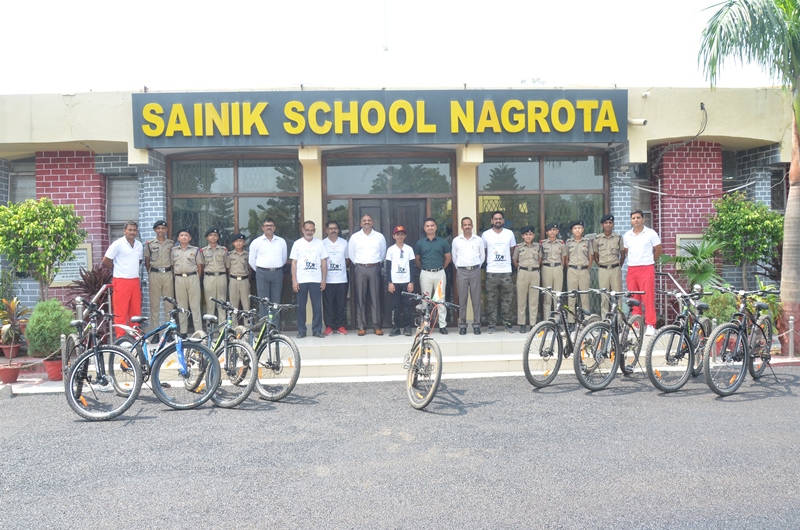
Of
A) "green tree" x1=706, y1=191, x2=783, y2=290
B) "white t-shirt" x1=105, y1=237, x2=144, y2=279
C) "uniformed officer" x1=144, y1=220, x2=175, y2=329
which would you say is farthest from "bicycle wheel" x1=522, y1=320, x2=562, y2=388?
"white t-shirt" x1=105, y1=237, x2=144, y2=279

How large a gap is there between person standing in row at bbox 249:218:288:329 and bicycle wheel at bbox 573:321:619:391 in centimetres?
471

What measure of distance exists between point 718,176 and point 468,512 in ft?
30.7

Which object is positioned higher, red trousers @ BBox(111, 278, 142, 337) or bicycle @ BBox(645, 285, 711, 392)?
red trousers @ BBox(111, 278, 142, 337)

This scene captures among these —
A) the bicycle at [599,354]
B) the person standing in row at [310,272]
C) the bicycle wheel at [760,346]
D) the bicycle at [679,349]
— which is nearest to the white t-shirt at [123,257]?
the person standing in row at [310,272]

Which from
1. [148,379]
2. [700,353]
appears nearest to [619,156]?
[700,353]

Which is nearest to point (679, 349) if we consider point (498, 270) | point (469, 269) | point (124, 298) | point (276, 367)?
point (498, 270)

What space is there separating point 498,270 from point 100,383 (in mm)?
5857

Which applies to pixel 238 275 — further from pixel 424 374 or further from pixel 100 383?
pixel 424 374

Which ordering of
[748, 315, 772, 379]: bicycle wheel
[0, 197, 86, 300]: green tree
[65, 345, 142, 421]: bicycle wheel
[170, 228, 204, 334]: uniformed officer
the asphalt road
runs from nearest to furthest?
the asphalt road, [65, 345, 142, 421]: bicycle wheel, [748, 315, 772, 379]: bicycle wheel, [0, 197, 86, 300]: green tree, [170, 228, 204, 334]: uniformed officer

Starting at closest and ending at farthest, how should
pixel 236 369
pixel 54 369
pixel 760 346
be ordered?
1. pixel 236 369
2. pixel 760 346
3. pixel 54 369

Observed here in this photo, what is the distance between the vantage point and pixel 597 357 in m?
7.16

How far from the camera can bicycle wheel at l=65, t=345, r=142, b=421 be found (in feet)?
20.9

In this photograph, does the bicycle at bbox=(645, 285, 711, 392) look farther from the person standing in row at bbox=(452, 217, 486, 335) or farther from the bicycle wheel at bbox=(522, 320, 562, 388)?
the person standing in row at bbox=(452, 217, 486, 335)

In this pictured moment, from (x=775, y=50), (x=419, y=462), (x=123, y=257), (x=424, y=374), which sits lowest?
(x=419, y=462)
